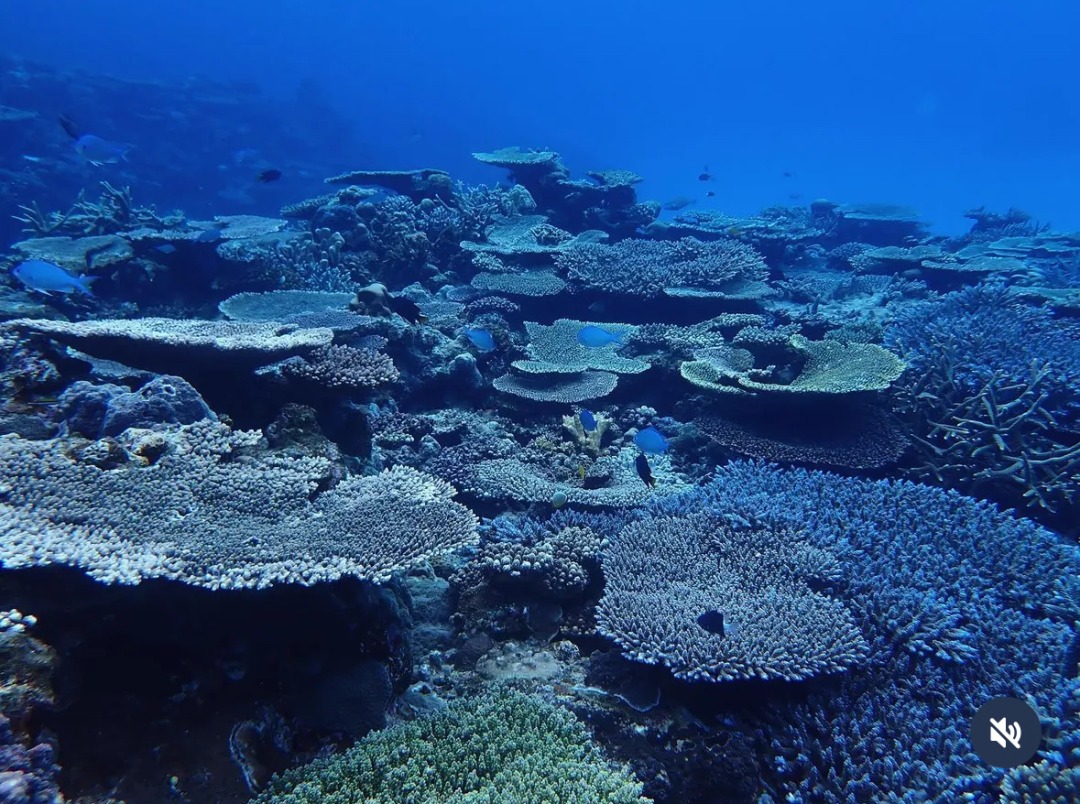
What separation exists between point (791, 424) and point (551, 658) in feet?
12.7

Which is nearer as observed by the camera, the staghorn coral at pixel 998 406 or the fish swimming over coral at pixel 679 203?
the staghorn coral at pixel 998 406

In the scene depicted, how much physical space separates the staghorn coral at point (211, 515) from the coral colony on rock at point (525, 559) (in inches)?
0.8

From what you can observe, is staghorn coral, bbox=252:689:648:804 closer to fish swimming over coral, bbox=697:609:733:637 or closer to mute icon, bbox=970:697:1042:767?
fish swimming over coral, bbox=697:609:733:637

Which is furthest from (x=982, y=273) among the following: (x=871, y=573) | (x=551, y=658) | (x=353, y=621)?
(x=353, y=621)

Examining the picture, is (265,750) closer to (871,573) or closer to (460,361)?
(871,573)

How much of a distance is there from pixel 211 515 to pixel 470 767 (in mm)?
1936

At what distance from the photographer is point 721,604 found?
3.81m

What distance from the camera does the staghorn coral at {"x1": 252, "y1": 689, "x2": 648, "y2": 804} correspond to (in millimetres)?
2654

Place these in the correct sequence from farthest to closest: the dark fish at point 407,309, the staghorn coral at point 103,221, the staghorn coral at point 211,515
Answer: the staghorn coral at point 103,221 < the dark fish at point 407,309 < the staghorn coral at point 211,515

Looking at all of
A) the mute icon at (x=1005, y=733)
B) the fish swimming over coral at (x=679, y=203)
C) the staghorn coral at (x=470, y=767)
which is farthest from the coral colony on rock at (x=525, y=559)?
the fish swimming over coral at (x=679, y=203)

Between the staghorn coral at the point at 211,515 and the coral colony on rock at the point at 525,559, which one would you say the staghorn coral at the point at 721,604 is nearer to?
the coral colony on rock at the point at 525,559

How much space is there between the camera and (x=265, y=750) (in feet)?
9.80

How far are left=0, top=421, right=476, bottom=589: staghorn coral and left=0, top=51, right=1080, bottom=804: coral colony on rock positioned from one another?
2 cm

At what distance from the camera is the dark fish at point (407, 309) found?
7.08 metres
